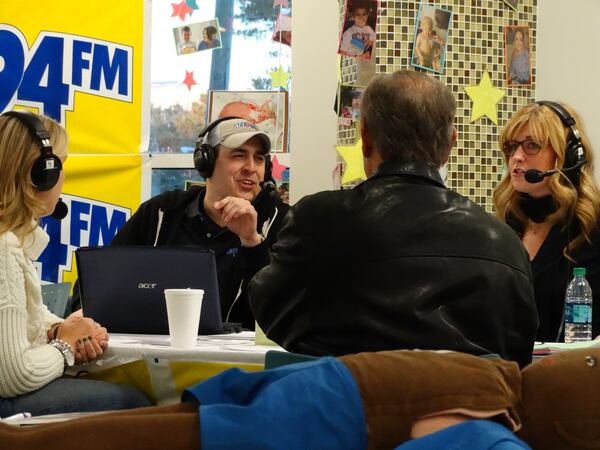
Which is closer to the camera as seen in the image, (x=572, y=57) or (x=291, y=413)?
(x=291, y=413)

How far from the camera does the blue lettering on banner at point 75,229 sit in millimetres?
4227

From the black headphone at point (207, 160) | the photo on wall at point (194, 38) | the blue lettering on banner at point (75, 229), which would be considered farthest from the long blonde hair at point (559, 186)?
the photo on wall at point (194, 38)

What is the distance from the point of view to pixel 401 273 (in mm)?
1682

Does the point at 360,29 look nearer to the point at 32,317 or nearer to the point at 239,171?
the point at 239,171

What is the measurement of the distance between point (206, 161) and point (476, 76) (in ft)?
4.13

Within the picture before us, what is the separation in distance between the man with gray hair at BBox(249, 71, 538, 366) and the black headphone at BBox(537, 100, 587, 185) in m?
1.39

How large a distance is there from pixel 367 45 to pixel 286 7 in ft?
3.58

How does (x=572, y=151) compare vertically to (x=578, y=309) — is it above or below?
above

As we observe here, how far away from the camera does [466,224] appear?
5.68 feet

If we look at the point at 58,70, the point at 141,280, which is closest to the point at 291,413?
the point at 141,280

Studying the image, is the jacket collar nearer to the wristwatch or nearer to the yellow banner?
the wristwatch

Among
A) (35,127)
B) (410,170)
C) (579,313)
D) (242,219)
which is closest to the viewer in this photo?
(410,170)

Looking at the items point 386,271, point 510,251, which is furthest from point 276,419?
point 510,251

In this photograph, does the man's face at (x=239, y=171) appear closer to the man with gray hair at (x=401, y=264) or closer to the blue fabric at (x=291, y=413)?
the man with gray hair at (x=401, y=264)
